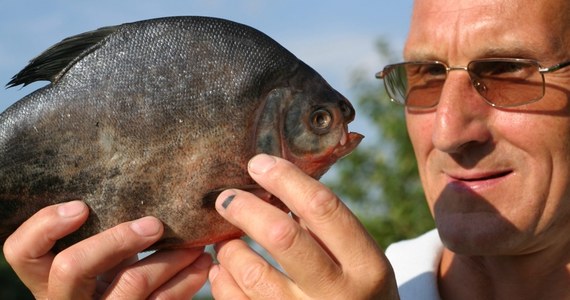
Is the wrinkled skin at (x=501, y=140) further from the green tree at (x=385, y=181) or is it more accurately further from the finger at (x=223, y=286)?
the green tree at (x=385, y=181)

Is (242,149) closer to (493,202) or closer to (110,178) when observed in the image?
(110,178)

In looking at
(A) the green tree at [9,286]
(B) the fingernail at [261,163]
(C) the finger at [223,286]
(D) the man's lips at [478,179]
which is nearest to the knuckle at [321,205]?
(B) the fingernail at [261,163]

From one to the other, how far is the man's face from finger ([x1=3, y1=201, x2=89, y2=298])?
142 centimetres

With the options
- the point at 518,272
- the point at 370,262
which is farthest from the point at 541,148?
the point at 370,262

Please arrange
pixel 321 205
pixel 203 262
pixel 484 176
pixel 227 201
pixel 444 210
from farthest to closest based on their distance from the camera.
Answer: pixel 444 210 < pixel 484 176 < pixel 203 262 < pixel 227 201 < pixel 321 205

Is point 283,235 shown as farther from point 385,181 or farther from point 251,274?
A: point 385,181

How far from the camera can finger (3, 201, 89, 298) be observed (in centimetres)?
289

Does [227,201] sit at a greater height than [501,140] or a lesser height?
greater

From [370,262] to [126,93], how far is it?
3.15 feet

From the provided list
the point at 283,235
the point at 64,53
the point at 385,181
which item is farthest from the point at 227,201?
the point at 385,181

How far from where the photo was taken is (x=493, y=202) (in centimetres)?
346

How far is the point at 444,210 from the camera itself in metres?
3.61

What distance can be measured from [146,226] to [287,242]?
47 centimetres

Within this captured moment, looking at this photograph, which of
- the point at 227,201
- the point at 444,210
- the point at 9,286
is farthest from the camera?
the point at 9,286
